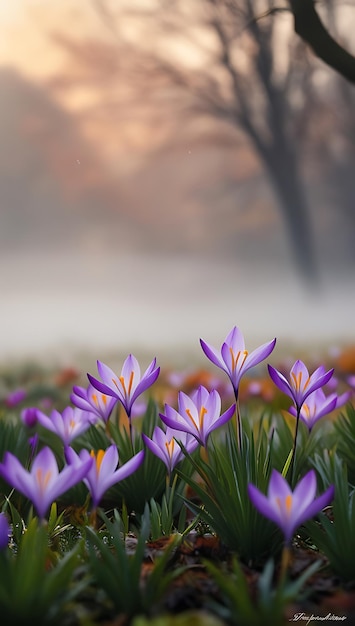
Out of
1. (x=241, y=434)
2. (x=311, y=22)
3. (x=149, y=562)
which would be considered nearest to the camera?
(x=149, y=562)

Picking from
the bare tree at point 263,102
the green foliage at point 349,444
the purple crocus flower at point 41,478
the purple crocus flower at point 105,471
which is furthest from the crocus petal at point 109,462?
the bare tree at point 263,102

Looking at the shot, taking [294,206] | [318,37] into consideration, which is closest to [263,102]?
[294,206]

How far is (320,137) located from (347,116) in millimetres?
→ 514

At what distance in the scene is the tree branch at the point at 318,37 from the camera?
2188 mm

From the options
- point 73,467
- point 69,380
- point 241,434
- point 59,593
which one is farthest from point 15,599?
point 69,380

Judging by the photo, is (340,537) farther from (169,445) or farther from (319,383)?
(169,445)

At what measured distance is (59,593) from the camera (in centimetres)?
108

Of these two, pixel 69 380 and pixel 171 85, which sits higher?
pixel 171 85

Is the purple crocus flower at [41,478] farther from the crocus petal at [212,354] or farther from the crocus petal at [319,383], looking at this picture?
the crocus petal at [319,383]

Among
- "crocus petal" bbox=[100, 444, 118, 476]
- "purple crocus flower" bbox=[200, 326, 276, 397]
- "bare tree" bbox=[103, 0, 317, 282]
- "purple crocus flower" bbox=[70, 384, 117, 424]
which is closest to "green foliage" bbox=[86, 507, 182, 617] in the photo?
"crocus petal" bbox=[100, 444, 118, 476]

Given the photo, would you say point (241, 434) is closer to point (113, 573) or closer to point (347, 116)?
point (113, 573)

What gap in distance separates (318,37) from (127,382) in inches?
54.5

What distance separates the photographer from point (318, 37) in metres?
2.20

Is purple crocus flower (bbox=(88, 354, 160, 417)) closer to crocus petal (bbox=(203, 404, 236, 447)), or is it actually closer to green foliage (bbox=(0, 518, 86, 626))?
crocus petal (bbox=(203, 404, 236, 447))
